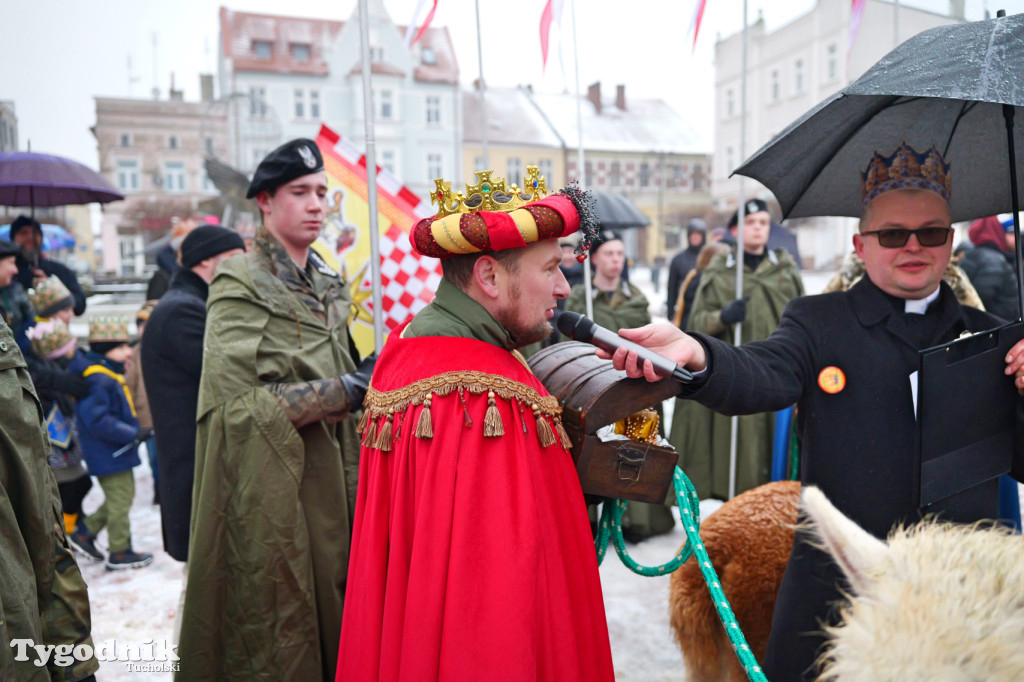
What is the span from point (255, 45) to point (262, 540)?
129ft

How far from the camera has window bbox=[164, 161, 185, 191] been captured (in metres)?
38.2

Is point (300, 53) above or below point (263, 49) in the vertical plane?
below

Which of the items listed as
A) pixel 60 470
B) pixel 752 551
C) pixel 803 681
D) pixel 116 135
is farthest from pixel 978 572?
pixel 116 135

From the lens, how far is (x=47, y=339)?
4.86 metres

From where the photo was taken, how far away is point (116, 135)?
3731 centimetres

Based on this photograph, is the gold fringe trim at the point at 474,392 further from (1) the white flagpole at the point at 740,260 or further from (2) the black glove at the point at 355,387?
(1) the white flagpole at the point at 740,260

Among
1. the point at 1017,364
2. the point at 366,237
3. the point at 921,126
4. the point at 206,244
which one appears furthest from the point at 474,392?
the point at 366,237

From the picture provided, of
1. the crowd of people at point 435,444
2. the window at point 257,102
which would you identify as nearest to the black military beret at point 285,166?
the crowd of people at point 435,444

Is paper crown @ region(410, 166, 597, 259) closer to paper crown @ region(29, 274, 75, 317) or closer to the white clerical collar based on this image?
the white clerical collar

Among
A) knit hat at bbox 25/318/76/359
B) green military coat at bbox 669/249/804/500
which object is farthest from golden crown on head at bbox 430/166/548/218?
knit hat at bbox 25/318/76/359

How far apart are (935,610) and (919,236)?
137cm

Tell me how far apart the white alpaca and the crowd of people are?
738mm

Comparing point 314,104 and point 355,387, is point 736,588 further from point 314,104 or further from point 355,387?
point 314,104

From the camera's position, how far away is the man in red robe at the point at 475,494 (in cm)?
157
